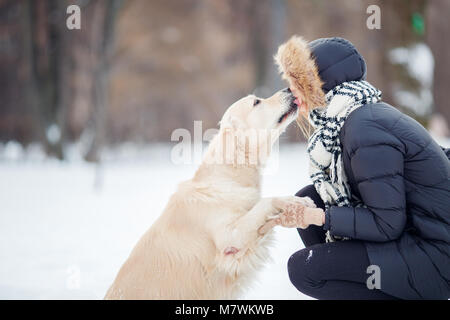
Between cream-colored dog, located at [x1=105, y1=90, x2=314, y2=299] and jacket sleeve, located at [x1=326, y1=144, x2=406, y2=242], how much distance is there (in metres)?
0.24

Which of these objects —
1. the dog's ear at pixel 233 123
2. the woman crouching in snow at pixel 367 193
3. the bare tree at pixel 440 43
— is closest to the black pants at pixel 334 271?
the woman crouching in snow at pixel 367 193

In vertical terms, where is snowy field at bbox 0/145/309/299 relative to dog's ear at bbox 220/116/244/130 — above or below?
below

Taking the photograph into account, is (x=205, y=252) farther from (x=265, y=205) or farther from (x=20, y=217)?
(x=20, y=217)

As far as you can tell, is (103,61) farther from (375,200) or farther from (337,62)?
(375,200)

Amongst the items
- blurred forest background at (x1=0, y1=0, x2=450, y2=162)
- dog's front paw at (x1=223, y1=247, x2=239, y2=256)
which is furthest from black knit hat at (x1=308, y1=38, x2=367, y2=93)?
blurred forest background at (x1=0, y1=0, x2=450, y2=162)

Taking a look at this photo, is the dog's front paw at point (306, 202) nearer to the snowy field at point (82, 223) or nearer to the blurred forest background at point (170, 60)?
the snowy field at point (82, 223)

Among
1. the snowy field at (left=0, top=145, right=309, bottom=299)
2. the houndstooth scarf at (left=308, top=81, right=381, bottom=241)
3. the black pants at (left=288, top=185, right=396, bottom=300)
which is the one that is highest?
the houndstooth scarf at (left=308, top=81, right=381, bottom=241)

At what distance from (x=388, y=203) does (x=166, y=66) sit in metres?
15.0

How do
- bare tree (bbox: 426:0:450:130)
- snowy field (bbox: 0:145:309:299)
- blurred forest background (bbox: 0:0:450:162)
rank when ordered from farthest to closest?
blurred forest background (bbox: 0:0:450:162) → bare tree (bbox: 426:0:450:130) → snowy field (bbox: 0:145:309:299)

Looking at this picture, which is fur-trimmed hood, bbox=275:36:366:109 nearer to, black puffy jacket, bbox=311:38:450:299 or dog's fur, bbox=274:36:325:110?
dog's fur, bbox=274:36:325:110

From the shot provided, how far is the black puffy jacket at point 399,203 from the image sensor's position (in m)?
1.81

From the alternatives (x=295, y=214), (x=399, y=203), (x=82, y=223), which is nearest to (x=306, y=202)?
(x=295, y=214)

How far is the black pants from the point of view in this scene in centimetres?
196

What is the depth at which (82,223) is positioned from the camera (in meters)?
4.84
